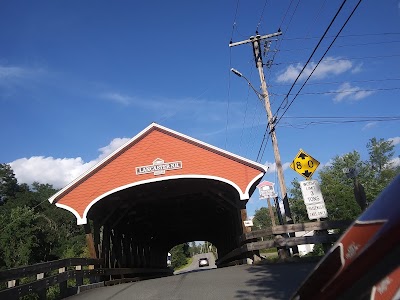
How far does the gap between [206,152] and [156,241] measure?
24071 millimetres

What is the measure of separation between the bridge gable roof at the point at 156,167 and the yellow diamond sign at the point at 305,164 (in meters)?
2.91

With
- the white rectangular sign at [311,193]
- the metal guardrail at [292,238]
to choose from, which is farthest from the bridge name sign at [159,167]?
the white rectangular sign at [311,193]

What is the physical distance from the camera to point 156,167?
1605cm

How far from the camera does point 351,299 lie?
1464mm

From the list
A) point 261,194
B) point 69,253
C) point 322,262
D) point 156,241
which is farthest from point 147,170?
point 69,253

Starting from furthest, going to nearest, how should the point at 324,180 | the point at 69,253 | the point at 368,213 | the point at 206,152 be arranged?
the point at 324,180 → the point at 69,253 → the point at 206,152 → the point at 368,213

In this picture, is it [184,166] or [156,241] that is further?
[156,241]

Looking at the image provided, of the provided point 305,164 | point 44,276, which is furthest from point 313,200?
point 44,276

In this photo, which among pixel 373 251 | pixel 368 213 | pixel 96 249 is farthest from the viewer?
pixel 96 249

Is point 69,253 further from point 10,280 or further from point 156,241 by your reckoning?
point 10,280

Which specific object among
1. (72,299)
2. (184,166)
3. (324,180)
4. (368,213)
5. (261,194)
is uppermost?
(324,180)

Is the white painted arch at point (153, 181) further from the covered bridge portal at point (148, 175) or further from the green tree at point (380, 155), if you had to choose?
the green tree at point (380, 155)

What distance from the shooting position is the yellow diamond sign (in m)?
12.8

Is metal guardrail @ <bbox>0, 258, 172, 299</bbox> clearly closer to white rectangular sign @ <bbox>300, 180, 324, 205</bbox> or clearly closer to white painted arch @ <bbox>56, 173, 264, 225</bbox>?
white painted arch @ <bbox>56, 173, 264, 225</bbox>
